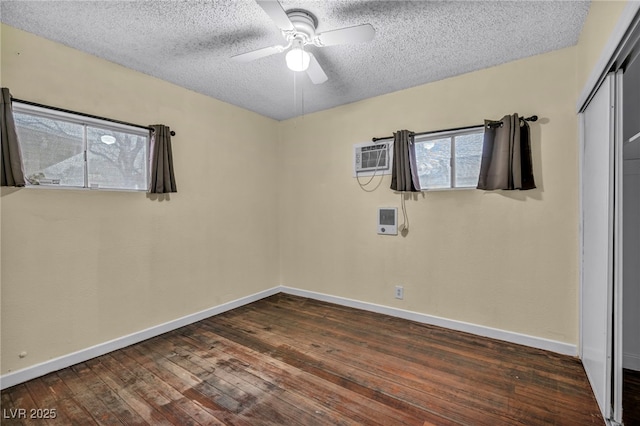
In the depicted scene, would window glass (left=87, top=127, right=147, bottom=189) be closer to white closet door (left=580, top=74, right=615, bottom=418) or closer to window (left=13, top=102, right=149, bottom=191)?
window (left=13, top=102, right=149, bottom=191)

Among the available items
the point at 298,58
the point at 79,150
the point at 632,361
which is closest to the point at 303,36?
the point at 298,58

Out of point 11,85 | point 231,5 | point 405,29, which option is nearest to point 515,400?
point 405,29

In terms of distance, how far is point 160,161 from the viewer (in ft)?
9.19

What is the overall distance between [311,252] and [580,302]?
2765 millimetres

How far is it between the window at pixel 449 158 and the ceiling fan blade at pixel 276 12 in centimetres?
188

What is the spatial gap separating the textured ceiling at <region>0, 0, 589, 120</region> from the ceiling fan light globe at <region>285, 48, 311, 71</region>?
0.84 ft

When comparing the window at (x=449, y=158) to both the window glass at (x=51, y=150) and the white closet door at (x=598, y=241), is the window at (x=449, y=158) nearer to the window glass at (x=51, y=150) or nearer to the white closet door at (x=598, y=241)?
the white closet door at (x=598, y=241)

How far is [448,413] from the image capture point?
174cm

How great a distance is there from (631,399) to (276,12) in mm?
3221

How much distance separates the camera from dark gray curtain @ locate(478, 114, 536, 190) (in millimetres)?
2469

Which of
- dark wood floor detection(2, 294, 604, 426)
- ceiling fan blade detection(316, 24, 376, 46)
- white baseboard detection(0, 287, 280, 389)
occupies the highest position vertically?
ceiling fan blade detection(316, 24, 376, 46)

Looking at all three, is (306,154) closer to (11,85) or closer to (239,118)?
(239,118)

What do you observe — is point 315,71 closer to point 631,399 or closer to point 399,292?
point 399,292

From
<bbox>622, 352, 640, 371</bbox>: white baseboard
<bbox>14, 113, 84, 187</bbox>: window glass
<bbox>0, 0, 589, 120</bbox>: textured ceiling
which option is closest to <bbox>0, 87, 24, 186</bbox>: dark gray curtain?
<bbox>14, 113, 84, 187</bbox>: window glass
